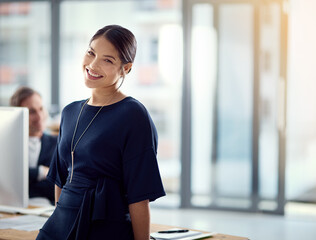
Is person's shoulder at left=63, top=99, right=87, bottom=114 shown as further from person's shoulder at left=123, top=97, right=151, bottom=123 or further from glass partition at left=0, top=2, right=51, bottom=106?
glass partition at left=0, top=2, right=51, bottom=106

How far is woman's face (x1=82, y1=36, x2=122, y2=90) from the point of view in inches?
73.8

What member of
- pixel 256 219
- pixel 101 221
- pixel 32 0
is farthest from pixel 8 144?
pixel 32 0

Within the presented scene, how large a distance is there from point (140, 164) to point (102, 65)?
35 centimetres

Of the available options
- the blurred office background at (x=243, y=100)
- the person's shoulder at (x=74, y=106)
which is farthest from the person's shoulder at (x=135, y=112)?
the blurred office background at (x=243, y=100)

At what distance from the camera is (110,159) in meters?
1.85

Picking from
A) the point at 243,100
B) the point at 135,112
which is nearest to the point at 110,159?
the point at 135,112

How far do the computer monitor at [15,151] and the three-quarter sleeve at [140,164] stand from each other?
754 millimetres

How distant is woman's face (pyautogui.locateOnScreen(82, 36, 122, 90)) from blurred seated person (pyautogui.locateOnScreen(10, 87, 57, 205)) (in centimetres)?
135

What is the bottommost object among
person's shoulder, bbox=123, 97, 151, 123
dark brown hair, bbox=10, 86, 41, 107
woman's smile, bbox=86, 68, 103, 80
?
person's shoulder, bbox=123, 97, 151, 123

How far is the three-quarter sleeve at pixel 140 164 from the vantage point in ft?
6.00

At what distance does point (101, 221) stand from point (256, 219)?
412cm

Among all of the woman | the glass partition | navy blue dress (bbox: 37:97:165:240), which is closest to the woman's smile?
the woman

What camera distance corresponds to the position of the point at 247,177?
6.13 meters

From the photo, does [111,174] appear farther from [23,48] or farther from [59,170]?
[23,48]
